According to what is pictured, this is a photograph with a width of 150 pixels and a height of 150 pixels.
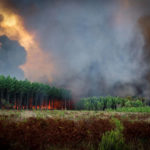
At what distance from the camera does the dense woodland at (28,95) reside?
59.2 metres

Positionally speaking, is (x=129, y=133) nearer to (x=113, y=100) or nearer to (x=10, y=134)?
(x=10, y=134)

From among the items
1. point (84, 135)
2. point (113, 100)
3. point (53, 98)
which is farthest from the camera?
point (113, 100)

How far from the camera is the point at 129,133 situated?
6.98 metres

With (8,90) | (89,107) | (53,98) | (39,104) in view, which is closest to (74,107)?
(89,107)

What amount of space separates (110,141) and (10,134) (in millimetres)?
3537

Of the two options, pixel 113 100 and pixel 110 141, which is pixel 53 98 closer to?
pixel 113 100

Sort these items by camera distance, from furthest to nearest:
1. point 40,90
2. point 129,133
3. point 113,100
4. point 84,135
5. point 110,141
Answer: point 113,100
point 40,90
point 129,133
point 84,135
point 110,141

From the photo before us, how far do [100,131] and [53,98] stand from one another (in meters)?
85.6

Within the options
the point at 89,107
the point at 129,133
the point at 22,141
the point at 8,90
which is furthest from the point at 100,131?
the point at 89,107

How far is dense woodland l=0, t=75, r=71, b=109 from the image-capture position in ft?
194

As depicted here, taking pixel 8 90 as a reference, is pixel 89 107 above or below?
below

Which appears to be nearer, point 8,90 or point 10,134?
point 10,134

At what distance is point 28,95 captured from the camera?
237ft

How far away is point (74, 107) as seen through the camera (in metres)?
114
